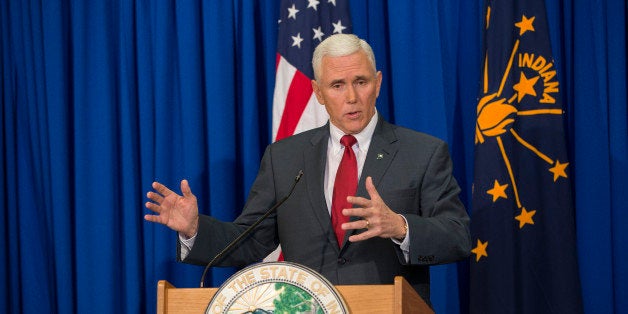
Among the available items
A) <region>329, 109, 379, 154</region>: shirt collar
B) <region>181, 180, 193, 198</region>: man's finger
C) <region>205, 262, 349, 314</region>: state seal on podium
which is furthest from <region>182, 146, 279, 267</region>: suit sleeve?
<region>205, 262, 349, 314</region>: state seal on podium

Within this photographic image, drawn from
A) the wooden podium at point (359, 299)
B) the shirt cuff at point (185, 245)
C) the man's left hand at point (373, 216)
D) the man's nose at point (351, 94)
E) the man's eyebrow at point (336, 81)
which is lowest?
the wooden podium at point (359, 299)

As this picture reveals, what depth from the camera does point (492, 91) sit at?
12.0ft

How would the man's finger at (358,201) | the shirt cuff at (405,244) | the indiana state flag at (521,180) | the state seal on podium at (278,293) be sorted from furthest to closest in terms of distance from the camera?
the indiana state flag at (521,180) < the shirt cuff at (405,244) < the man's finger at (358,201) < the state seal on podium at (278,293)

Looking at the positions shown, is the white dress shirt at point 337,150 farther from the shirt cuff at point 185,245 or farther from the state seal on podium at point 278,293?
the state seal on podium at point 278,293

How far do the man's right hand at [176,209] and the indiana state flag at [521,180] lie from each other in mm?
1603

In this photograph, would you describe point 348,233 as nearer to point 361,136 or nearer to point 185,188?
point 361,136

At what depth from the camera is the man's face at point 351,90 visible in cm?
282

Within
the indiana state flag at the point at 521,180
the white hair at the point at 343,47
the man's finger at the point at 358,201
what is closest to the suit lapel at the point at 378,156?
the white hair at the point at 343,47

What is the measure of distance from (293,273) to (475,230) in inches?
75.5

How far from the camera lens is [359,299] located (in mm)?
1881

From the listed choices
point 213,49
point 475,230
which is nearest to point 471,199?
point 475,230

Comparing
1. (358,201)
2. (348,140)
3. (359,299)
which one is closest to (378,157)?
(348,140)

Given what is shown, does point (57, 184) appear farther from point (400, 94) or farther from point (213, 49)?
point (400, 94)

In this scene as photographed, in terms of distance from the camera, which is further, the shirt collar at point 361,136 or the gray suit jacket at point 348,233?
the shirt collar at point 361,136
